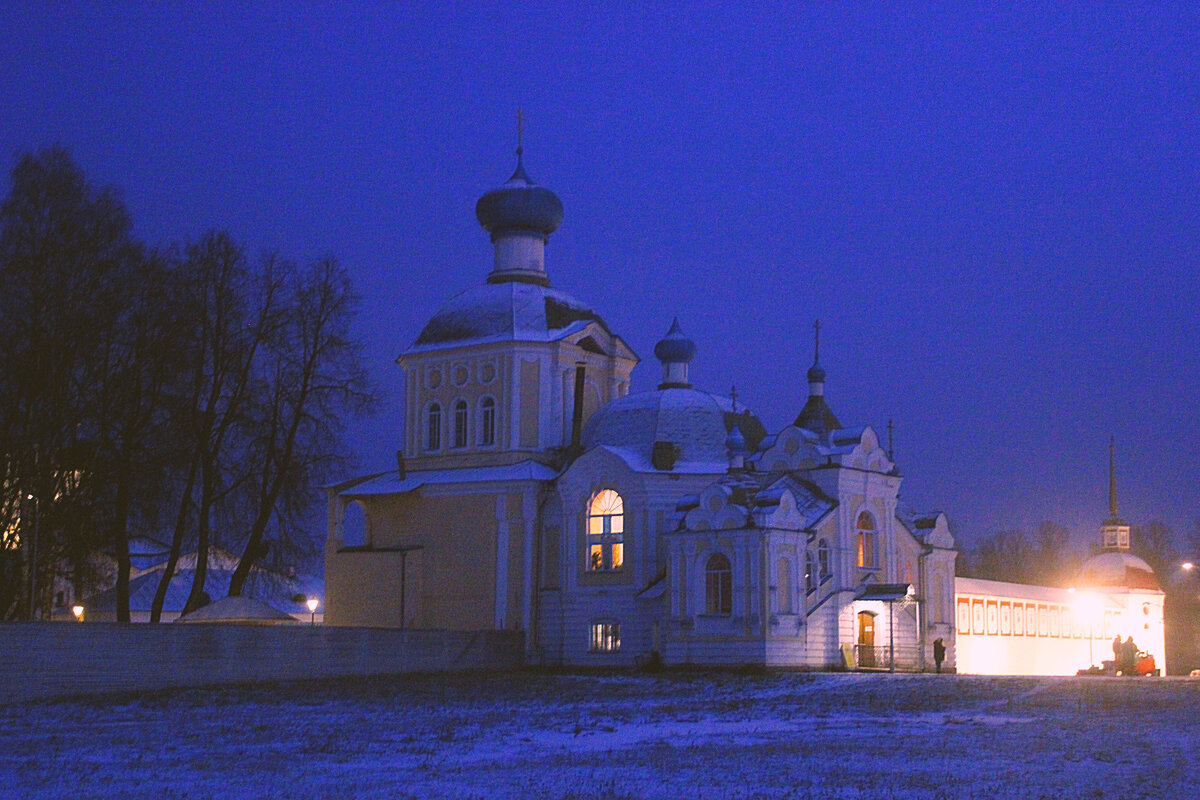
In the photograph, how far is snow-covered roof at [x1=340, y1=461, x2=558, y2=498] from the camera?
140 ft

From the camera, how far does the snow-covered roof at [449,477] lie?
42.8m

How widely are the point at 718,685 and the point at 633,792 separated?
1733 centimetres

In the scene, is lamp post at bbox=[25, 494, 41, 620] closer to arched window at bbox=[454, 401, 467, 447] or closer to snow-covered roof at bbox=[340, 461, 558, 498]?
snow-covered roof at bbox=[340, 461, 558, 498]

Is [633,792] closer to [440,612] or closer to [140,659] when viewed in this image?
[140,659]

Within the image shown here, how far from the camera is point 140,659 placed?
2936cm

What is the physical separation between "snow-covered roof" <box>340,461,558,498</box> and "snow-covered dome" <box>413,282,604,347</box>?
3.76 m

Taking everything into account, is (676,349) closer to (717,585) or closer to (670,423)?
(670,423)

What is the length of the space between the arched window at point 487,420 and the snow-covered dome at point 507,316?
1873 millimetres

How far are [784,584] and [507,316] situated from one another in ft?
41.1

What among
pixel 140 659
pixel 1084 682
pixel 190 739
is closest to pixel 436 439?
pixel 140 659

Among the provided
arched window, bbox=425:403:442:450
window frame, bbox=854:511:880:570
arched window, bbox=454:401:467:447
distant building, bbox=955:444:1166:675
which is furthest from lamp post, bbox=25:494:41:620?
distant building, bbox=955:444:1166:675

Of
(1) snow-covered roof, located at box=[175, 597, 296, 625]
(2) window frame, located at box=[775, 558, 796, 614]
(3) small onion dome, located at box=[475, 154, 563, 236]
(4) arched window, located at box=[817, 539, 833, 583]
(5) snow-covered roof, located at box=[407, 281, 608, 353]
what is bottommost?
(1) snow-covered roof, located at box=[175, 597, 296, 625]

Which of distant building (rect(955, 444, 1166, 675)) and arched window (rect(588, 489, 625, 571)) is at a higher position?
arched window (rect(588, 489, 625, 571))

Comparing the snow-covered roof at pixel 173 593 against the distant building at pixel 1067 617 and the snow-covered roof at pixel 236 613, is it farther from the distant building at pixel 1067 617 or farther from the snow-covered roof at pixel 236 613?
the distant building at pixel 1067 617
